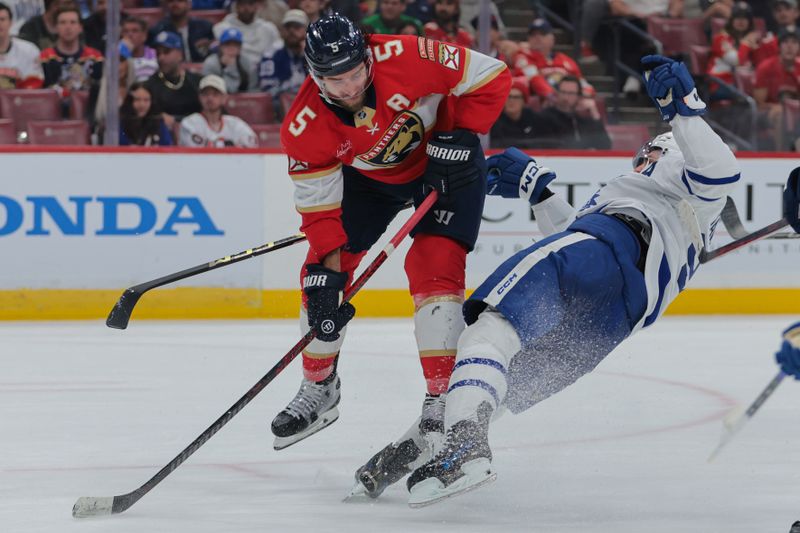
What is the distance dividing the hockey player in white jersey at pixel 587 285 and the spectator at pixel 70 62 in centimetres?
390

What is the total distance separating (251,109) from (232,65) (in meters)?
0.26

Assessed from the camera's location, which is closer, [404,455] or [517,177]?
[404,455]

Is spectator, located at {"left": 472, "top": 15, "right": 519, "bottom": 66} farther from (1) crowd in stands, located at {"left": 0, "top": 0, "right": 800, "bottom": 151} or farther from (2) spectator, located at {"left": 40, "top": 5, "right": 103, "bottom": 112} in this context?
(2) spectator, located at {"left": 40, "top": 5, "right": 103, "bottom": 112}

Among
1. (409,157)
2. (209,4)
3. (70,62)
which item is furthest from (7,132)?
(409,157)

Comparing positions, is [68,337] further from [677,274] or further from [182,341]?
[677,274]

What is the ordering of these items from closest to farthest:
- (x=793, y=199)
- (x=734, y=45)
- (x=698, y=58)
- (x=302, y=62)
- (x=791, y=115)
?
(x=793, y=199) < (x=302, y=62) < (x=791, y=115) < (x=698, y=58) < (x=734, y=45)

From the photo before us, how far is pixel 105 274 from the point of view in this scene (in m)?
6.78

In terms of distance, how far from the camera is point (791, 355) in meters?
2.39

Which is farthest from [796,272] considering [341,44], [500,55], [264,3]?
[341,44]

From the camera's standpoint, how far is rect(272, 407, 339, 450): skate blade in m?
3.48

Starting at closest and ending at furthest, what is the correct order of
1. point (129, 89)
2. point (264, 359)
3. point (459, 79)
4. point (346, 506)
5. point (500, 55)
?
point (346, 506), point (459, 79), point (264, 359), point (129, 89), point (500, 55)

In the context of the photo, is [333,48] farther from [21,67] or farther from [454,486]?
[21,67]

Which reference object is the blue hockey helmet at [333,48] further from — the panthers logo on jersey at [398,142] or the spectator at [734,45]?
the spectator at [734,45]

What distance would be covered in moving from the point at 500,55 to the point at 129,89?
194cm
